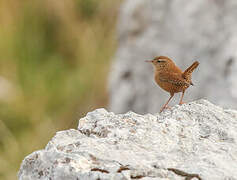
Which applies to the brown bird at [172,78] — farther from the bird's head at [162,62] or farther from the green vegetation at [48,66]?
the green vegetation at [48,66]

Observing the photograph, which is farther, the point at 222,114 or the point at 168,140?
the point at 222,114

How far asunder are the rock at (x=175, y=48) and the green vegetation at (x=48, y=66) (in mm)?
1044

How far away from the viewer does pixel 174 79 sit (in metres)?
3.42

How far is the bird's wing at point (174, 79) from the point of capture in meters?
3.37

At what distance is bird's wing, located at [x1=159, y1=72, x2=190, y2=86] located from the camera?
11.1 ft

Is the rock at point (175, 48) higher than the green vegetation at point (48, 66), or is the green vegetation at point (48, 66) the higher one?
the green vegetation at point (48, 66)

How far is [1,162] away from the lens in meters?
6.38

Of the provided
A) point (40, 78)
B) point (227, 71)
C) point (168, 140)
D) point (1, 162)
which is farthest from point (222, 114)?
point (40, 78)

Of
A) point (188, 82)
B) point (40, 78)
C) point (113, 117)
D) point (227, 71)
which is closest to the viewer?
point (113, 117)

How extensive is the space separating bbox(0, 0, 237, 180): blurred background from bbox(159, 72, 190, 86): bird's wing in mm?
1029

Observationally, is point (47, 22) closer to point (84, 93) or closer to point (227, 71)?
point (84, 93)

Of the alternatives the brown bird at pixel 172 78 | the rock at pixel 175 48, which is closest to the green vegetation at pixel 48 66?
the rock at pixel 175 48

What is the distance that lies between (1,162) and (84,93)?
62.4 inches

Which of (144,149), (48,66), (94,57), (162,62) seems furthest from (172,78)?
(94,57)
